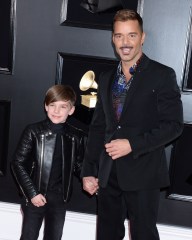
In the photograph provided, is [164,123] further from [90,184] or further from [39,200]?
[39,200]

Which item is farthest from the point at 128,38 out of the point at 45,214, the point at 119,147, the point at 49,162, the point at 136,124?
the point at 45,214

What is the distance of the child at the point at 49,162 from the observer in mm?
2600

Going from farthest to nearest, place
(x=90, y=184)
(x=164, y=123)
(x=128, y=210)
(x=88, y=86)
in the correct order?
(x=88, y=86), (x=90, y=184), (x=128, y=210), (x=164, y=123)

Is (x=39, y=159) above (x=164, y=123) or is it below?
below

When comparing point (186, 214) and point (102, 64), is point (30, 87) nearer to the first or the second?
point (102, 64)

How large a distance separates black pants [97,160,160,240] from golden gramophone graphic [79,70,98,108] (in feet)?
1.86

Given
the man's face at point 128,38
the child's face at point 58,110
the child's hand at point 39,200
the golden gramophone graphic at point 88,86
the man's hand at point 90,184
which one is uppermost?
the man's face at point 128,38

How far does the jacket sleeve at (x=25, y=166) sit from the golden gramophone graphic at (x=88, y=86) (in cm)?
45

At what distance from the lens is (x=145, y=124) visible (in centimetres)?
236

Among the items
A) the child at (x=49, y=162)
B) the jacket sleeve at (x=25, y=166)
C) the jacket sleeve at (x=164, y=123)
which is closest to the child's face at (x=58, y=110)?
the child at (x=49, y=162)

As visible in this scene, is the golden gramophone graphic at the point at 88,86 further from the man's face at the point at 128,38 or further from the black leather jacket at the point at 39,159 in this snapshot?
the man's face at the point at 128,38

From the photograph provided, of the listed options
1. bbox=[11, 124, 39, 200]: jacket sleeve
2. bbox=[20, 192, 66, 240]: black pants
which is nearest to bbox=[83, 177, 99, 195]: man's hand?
bbox=[20, 192, 66, 240]: black pants

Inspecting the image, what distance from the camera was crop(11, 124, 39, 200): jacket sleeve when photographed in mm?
2572

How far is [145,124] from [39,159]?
0.69m
